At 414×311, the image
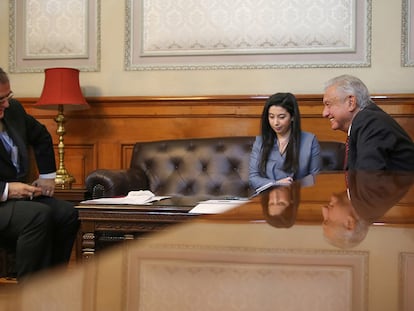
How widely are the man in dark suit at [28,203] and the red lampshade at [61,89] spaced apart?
401 mm

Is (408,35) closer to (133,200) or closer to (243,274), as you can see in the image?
(133,200)

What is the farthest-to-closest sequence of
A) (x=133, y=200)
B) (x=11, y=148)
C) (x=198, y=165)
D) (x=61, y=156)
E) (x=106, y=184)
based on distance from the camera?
(x=61, y=156) → (x=198, y=165) → (x=106, y=184) → (x=11, y=148) → (x=133, y=200)

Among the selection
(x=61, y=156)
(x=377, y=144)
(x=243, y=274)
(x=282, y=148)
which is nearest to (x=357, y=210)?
(x=243, y=274)

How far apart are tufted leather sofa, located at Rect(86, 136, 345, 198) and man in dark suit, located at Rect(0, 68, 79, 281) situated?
1.66 ft

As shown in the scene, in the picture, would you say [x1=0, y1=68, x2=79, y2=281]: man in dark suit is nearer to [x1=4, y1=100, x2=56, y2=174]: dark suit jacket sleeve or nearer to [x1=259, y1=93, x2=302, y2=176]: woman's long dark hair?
[x1=4, y1=100, x2=56, y2=174]: dark suit jacket sleeve

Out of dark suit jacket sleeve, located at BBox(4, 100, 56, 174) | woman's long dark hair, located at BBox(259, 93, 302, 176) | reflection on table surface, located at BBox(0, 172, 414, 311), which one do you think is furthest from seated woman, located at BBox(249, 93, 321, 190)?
reflection on table surface, located at BBox(0, 172, 414, 311)

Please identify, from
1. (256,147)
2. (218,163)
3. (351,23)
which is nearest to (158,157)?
(218,163)

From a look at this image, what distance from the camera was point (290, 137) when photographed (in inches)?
130

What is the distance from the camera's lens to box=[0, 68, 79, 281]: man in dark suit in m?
2.77

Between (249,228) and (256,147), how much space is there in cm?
275

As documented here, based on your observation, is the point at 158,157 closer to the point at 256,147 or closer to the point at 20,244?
the point at 256,147

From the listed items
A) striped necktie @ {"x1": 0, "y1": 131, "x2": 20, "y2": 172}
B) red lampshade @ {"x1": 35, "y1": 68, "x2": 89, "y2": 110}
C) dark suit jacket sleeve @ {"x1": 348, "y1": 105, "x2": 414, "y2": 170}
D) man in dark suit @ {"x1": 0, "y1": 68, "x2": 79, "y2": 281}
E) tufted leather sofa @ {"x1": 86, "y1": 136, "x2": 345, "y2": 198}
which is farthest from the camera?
red lampshade @ {"x1": 35, "y1": 68, "x2": 89, "y2": 110}

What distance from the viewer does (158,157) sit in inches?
147

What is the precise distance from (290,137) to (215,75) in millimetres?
905
